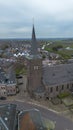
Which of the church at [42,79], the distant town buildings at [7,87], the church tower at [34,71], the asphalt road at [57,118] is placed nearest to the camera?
the asphalt road at [57,118]

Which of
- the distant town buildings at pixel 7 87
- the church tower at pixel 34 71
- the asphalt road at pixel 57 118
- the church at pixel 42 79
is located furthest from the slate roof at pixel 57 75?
the distant town buildings at pixel 7 87

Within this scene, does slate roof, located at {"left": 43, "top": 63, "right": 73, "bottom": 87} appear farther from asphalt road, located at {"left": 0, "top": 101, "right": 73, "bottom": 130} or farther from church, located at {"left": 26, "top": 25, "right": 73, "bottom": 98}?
asphalt road, located at {"left": 0, "top": 101, "right": 73, "bottom": 130}

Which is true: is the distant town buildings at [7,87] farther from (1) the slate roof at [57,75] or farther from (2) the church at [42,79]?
(1) the slate roof at [57,75]

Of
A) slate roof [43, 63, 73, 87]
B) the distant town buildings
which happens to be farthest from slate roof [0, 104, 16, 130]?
the distant town buildings

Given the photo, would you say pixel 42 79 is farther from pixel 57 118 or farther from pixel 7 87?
pixel 57 118

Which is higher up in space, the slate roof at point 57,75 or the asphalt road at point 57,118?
the slate roof at point 57,75

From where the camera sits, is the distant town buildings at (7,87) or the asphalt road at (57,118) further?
the distant town buildings at (7,87)
